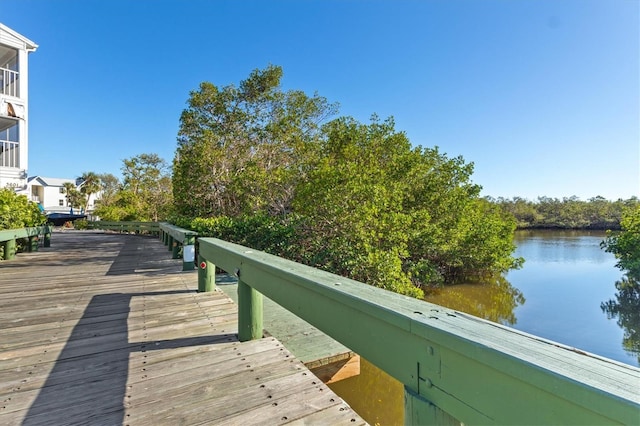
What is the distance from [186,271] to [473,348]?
535 cm

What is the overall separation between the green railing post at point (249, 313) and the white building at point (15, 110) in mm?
14237

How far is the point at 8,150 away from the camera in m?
12.3

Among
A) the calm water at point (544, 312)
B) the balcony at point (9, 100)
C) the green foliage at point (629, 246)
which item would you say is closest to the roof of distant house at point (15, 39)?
the balcony at point (9, 100)

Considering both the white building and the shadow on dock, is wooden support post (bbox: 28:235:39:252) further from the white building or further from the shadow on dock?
the shadow on dock

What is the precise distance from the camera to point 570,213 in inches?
1827

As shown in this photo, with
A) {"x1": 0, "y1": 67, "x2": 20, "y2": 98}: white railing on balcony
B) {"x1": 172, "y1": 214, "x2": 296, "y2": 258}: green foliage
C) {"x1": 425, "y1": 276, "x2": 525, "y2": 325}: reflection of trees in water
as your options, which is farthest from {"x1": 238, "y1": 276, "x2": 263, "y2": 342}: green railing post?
Result: {"x1": 0, "y1": 67, "x2": 20, "y2": 98}: white railing on balcony

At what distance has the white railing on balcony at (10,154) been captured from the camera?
40.2ft

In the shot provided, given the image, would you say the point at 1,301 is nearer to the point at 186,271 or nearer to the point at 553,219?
the point at 186,271

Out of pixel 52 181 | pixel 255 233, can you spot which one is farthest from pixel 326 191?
pixel 52 181

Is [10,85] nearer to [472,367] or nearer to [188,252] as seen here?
[188,252]

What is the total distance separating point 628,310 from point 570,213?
151 ft

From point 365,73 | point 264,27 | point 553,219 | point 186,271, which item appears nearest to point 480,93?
point 365,73

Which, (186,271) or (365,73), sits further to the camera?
(365,73)

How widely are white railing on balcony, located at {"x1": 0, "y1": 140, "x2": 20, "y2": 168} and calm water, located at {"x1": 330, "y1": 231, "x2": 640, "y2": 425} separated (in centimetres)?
1515
